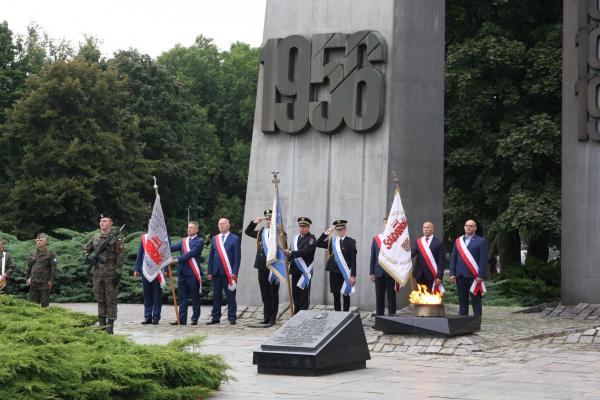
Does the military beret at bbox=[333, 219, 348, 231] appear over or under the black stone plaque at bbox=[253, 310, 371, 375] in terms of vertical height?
over

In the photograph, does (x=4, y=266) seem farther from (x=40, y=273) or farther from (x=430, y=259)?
(x=430, y=259)

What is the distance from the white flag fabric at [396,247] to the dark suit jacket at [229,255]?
8.37 feet

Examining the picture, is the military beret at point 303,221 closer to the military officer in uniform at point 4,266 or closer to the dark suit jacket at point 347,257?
the dark suit jacket at point 347,257

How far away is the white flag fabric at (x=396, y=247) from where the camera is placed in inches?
680

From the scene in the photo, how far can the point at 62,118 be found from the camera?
44000 mm

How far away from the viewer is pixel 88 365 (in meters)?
8.18

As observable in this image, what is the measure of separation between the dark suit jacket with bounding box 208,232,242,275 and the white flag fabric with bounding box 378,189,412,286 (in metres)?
2.55

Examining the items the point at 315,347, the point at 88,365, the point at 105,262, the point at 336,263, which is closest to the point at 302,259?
the point at 336,263

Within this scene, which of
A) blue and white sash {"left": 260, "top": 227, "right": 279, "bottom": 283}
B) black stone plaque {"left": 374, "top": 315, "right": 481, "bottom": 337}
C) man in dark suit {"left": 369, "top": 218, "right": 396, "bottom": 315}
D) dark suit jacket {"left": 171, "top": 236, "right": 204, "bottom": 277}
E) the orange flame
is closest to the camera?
black stone plaque {"left": 374, "top": 315, "right": 481, "bottom": 337}

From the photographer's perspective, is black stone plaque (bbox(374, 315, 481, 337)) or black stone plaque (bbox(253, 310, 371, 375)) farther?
black stone plaque (bbox(374, 315, 481, 337))

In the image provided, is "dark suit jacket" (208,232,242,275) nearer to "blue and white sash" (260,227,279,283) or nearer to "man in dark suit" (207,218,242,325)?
"man in dark suit" (207,218,242,325)

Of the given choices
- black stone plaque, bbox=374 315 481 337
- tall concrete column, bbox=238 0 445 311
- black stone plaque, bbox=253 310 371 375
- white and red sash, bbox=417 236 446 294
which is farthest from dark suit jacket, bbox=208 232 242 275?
black stone plaque, bbox=253 310 371 375

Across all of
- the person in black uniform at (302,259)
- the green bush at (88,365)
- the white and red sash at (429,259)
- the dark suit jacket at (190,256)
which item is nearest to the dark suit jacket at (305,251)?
the person in black uniform at (302,259)

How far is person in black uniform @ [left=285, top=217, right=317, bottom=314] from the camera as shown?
18266mm
